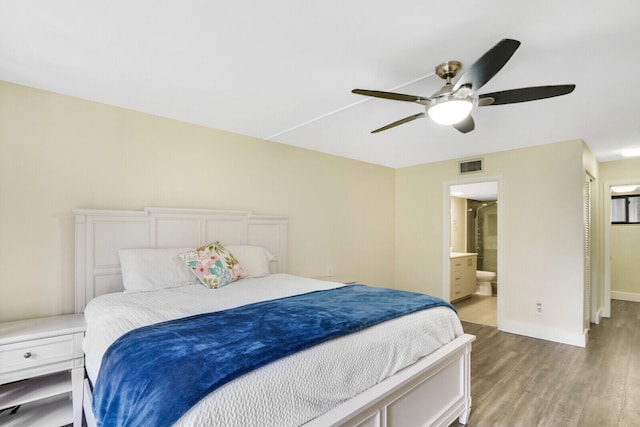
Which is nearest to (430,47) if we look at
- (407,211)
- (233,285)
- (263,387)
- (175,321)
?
(263,387)

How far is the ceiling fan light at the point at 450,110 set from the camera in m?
1.83

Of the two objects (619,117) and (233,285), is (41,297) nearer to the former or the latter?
(233,285)

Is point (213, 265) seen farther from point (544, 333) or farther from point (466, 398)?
point (544, 333)

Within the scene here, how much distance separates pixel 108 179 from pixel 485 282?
6.49 meters

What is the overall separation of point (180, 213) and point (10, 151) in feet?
3.99

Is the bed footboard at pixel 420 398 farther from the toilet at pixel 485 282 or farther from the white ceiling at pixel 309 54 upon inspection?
the toilet at pixel 485 282

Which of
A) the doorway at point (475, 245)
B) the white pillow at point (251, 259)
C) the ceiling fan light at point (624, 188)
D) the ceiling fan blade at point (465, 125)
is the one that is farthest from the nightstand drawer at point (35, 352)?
the ceiling fan light at point (624, 188)

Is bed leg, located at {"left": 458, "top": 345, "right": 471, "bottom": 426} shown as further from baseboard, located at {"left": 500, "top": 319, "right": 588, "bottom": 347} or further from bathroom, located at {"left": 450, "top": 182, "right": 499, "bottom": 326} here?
bathroom, located at {"left": 450, "top": 182, "right": 499, "bottom": 326}

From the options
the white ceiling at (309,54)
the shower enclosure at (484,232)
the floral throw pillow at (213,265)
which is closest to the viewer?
the white ceiling at (309,54)

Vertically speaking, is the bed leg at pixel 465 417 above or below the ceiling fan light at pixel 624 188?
below

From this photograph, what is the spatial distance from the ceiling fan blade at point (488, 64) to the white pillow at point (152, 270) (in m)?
2.40

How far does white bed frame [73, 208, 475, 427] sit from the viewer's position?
152 cm

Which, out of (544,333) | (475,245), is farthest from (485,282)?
(544,333)

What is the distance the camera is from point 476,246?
717 cm
